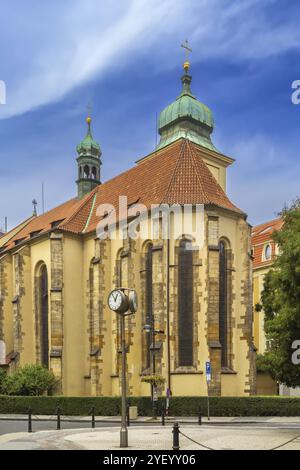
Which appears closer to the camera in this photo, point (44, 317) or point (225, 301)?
point (225, 301)

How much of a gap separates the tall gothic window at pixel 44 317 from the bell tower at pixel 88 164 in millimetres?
11160

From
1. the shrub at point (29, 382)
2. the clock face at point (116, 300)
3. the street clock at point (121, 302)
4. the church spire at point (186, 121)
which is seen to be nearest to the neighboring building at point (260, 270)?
the church spire at point (186, 121)

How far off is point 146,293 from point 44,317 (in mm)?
10719

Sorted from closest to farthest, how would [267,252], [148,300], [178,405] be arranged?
[178,405], [148,300], [267,252]

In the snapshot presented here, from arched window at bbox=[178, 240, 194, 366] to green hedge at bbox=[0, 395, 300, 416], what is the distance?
4500mm

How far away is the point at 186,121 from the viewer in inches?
1877

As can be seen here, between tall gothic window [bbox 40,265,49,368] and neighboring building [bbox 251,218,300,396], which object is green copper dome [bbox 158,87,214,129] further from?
tall gothic window [bbox 40,265,49,368]

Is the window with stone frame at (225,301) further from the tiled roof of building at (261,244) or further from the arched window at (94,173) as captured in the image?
the arched window at (94,173)

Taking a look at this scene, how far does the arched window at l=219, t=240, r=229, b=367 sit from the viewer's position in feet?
104

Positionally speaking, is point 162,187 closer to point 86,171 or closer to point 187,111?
point 187,111

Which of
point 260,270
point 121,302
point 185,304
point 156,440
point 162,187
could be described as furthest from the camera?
point 260,270

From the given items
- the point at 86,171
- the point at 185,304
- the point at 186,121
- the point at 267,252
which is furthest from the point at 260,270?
the point at 86,171
